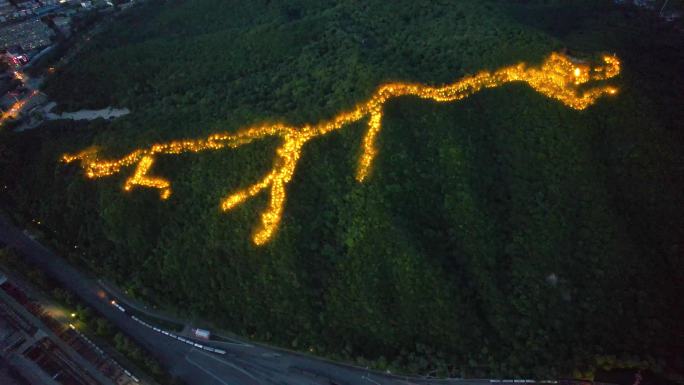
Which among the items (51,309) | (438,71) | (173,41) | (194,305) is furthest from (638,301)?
(173,41)

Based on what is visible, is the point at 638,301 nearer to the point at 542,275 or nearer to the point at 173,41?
the point at 542,275

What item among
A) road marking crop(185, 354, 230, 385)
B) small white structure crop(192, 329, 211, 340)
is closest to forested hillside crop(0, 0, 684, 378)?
small white structure crop(192, 329, 211, 340)

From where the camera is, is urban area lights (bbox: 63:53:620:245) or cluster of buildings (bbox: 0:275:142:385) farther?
urban area lights (bbox: 63:53:620:245)

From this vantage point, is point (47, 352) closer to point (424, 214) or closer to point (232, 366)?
point (232, 366)

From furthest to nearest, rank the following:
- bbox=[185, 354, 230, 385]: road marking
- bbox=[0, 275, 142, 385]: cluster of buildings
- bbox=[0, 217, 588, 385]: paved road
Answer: bbox=[0, 275, 142, 385]: cluster of buildings < bbox=[185, 354, 230, 385]: road marking < bbox=[0, 217, 588, 385]: paved road

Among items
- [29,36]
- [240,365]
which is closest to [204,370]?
[240,365]

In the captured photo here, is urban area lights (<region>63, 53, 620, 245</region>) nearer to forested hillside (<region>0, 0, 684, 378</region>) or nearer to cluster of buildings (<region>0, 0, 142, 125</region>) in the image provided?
forested hillside (<region>0, 0, 684, 378</region>)

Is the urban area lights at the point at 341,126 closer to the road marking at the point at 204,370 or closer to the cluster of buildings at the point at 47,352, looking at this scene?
the road marking at the point at 204,370
